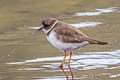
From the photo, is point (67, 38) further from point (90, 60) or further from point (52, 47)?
point (52, 47)

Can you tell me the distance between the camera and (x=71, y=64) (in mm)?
9570

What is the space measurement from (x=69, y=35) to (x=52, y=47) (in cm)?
187

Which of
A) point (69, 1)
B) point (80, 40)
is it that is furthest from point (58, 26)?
point (69, 1)

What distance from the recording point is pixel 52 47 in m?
11.1

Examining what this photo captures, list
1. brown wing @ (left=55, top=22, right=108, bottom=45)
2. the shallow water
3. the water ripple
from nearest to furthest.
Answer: the shallow water
brown wing @ (left=55, top=22, right=108, bottom=45)
the water ripple

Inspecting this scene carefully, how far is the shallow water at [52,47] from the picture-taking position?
887 cm

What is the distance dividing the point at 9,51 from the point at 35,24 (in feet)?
8.84

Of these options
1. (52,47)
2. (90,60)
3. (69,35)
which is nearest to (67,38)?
(69,35)

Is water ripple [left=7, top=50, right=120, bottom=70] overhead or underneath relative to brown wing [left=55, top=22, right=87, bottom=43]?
underneath

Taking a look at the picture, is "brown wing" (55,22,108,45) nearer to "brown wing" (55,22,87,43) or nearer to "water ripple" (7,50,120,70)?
"brown wing" (55,22,87,43)

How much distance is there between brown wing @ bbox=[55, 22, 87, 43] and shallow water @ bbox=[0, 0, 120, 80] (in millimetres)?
542

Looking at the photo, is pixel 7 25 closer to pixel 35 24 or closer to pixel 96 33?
pixel 35 24

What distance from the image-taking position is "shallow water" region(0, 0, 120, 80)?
8.87 m

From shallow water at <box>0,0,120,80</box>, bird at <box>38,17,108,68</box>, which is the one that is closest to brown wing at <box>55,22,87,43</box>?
bird at <box>38,17,108,68</box>
